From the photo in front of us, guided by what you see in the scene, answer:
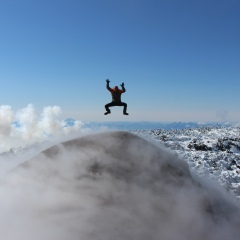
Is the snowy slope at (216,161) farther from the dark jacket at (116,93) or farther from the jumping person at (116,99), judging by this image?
the dark jacket at (116,93)

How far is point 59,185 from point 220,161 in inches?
1431

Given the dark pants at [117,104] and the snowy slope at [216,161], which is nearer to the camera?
the dark pants at [117,104]

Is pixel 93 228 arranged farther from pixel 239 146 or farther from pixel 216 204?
pixel 239 146

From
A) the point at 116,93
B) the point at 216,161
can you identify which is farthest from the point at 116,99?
the point at 216,161

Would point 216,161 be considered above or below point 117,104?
below

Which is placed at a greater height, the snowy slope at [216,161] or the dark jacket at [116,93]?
the dark jacket at [116,93]

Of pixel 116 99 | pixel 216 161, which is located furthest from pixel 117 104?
pixel 216 161

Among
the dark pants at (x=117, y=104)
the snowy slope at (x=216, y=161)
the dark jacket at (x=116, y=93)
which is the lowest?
the snowy slope at (x=216, y=161)

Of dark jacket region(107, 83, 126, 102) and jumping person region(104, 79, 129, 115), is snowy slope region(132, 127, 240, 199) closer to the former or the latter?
jumping person region(104, 79, 129, 115)

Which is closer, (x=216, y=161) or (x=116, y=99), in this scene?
(x=116, y=99)

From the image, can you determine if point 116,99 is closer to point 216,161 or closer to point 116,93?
point 116,93

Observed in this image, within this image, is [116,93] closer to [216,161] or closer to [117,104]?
[117,104]

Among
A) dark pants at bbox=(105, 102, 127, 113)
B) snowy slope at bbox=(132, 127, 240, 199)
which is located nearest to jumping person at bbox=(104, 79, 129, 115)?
dark pants at bbox=(105, 102, 127, 113)

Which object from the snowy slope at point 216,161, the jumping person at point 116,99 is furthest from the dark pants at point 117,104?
the snowy slope at point 216,161
